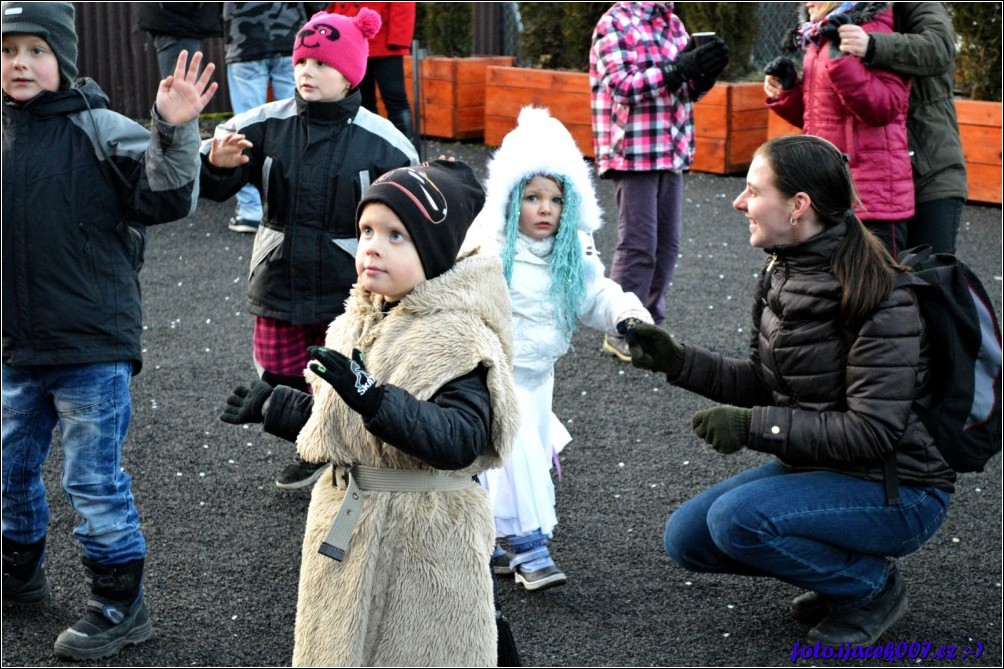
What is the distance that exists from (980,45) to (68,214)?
8046 millimetres

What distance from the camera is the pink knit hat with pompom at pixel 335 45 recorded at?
170 inches

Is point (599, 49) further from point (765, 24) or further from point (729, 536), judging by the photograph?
point (765, 24)

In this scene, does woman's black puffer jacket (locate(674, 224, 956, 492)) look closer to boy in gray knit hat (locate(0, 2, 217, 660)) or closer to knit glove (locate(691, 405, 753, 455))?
knit glove (locate(691, 405, 753, 455))

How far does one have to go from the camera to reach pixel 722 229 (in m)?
8.95

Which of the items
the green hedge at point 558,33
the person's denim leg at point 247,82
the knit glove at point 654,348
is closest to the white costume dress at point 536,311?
the knit glove at point 654,348

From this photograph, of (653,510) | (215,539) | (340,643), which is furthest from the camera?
(653,510)

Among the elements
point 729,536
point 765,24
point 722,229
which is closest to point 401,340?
point 729,536

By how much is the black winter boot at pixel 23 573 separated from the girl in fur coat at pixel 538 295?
1.33m

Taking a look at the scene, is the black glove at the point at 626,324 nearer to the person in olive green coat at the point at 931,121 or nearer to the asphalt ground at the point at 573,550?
the asphalt ground at the point at 573,550

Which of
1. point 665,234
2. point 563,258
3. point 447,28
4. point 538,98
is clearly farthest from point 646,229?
point 447,28

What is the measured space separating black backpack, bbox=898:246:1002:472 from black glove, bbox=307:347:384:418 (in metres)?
1.72

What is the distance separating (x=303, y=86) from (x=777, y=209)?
1692 millimetres

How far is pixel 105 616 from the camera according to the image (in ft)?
11.5

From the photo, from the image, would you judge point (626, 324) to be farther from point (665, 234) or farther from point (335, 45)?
point (665, 234)
